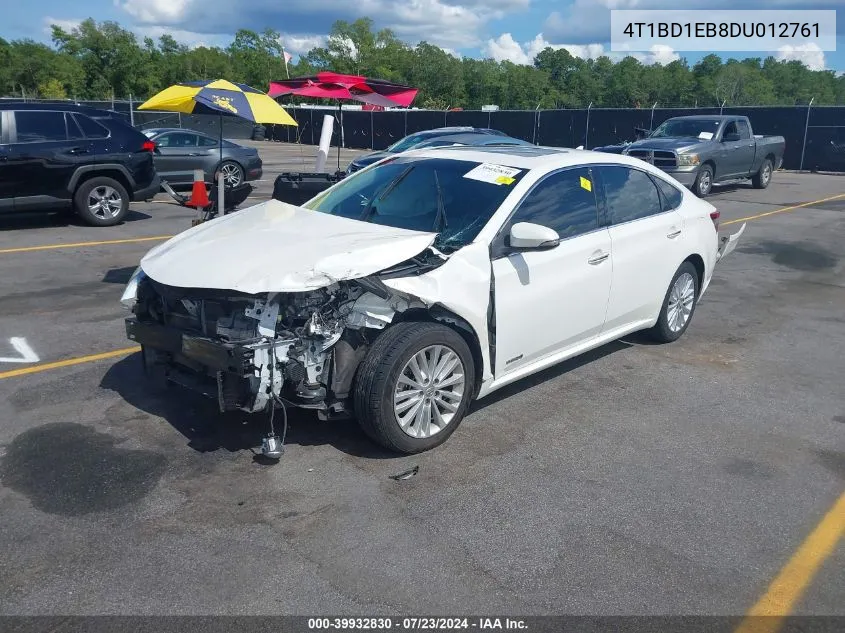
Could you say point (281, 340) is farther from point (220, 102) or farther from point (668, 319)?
point (220, 102)

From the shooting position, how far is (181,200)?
8844 millimetres

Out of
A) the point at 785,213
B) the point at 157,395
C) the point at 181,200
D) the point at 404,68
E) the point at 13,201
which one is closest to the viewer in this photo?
the point at 157,395

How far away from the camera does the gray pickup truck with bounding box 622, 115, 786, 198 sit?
16.4 m

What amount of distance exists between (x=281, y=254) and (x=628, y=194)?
2.91 m

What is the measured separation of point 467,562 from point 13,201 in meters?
10.2

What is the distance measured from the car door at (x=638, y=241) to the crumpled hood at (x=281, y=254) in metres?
1.71

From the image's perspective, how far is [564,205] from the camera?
5.25 meters

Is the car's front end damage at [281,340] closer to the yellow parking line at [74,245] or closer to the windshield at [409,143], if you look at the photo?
the yellow parking line at [74,245]

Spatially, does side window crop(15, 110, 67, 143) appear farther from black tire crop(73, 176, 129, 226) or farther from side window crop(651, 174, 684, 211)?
side window crop(651, 174, 684, 211)

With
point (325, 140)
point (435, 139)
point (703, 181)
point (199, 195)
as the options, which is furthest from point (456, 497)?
point (703, 181)

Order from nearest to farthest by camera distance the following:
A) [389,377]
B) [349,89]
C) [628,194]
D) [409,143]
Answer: [389,377]
[628,194]
[349,89]
[409,143]

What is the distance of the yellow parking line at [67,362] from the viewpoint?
554 centimetres

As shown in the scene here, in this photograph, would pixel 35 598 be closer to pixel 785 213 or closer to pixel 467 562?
pixel 467 562

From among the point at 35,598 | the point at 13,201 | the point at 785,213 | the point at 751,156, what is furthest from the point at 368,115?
the point at 35,598
